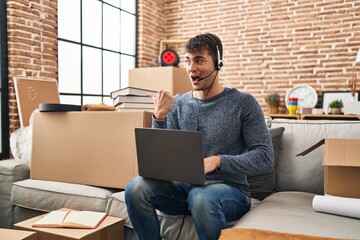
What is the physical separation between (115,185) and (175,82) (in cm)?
180

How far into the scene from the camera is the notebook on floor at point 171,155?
1260 millimetres

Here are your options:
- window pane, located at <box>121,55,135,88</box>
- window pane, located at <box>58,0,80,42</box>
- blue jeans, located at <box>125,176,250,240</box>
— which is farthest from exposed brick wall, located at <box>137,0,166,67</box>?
blue jeans, located at <box>125,176,250,240</box>

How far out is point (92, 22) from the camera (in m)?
3.84

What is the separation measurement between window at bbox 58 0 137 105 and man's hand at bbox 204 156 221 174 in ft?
7.97

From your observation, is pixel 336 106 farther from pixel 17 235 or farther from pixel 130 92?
pixel 17 235

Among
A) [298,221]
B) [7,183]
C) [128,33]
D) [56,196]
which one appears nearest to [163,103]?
[298,221]

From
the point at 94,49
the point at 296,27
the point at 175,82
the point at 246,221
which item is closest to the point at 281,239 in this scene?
the point at 246,221

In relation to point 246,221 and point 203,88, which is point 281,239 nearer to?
point 246,221

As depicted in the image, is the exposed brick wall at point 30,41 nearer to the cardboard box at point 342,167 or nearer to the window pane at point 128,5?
the window pane at point 128,5

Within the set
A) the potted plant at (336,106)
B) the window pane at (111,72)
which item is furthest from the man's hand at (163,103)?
the potted plant at (336,106)

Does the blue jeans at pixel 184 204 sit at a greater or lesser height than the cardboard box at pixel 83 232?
greater

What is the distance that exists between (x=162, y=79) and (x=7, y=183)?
184cm

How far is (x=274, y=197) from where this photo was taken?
1.63 m

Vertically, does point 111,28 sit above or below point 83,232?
above
